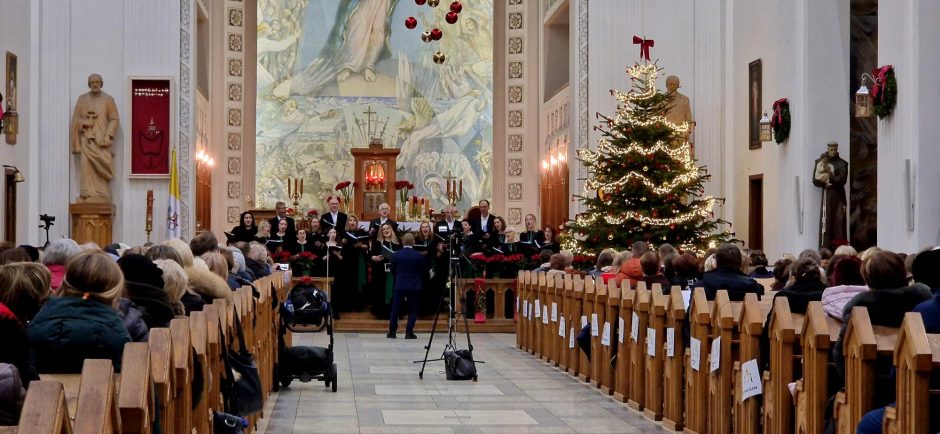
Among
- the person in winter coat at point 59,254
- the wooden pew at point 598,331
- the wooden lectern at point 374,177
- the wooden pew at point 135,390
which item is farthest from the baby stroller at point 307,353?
the wooden lectern at point 374,177

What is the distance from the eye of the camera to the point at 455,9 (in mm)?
25156

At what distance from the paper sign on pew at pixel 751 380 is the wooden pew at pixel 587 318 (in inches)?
190

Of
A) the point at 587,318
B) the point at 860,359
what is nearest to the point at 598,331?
the point at 587,318

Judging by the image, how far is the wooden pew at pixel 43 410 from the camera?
329 cm

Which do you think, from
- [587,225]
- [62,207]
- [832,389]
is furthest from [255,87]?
[832,389]

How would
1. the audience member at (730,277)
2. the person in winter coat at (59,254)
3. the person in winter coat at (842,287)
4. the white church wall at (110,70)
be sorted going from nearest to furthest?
the person in winter coat at (842,287), the person in winter coat at (59,254), the audience member at (730,277), the white church wall at (110,70)

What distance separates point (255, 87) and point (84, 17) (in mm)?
10235

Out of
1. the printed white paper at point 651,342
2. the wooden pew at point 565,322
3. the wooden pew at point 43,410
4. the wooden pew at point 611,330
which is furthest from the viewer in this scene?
the wooden pew at point 565,322

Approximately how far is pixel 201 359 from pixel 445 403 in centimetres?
513

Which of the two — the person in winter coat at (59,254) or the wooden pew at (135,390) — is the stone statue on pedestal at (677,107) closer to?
the person in winter coat at (59,254)

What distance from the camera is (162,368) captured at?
5.18 metres

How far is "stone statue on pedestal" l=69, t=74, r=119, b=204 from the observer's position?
2191cm

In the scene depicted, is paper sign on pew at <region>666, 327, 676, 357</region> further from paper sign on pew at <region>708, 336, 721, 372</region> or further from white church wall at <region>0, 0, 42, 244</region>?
Answer: white church wall at <region>0, 0, 42, 244</region>

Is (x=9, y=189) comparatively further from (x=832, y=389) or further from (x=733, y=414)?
(x=832, y=389)
